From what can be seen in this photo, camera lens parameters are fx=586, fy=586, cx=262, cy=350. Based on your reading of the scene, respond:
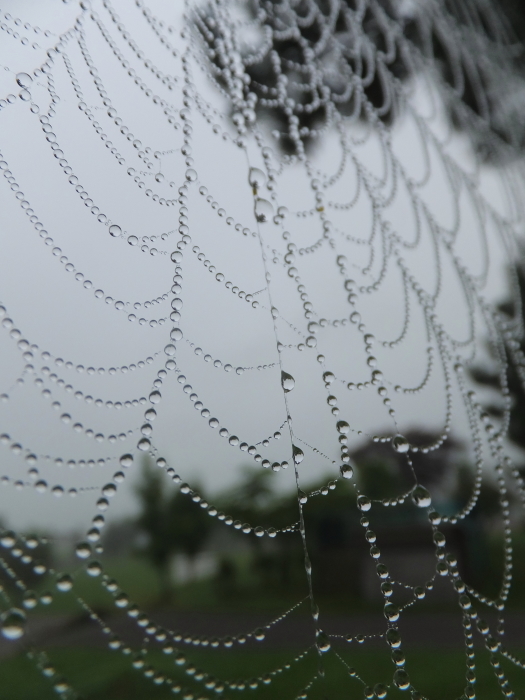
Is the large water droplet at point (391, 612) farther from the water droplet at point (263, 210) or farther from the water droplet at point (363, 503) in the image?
the water droplet at point (263, 210)

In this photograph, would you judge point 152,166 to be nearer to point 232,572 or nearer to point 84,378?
point 84,378

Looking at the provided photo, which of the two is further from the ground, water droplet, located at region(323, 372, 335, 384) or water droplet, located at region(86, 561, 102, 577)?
water droplet, located at region(323, 372, 335, 384)

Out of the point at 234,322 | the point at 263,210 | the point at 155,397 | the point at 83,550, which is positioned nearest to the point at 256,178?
the point at 263,210

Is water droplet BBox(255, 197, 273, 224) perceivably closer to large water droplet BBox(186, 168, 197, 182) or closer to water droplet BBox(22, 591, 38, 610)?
large water droplet BBox(186, 168, 197, 182)

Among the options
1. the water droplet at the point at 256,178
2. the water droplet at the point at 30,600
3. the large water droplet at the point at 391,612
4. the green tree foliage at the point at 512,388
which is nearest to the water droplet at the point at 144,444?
the water droplet at the point at 30,600

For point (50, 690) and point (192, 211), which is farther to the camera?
point (192, 211)

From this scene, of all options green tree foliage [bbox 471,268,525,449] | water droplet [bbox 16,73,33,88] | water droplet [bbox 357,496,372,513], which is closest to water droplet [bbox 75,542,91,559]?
water droplet [bbox 357,496,372,513]

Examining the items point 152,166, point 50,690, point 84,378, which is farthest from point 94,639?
point 152,166
